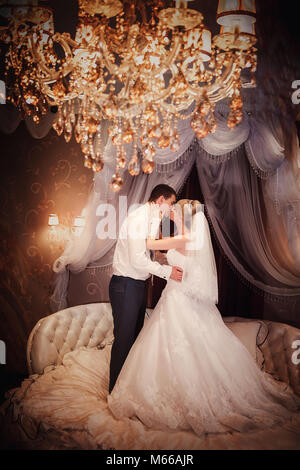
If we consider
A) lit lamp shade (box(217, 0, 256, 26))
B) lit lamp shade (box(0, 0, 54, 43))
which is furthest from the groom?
lit lamp shade (box(0, 0, 54, 43))

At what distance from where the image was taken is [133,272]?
9.59ft

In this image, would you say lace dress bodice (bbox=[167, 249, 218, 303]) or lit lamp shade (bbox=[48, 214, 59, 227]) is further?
lit lamp shade (bbox=[48, 214, 59, 227])

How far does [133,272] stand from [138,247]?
8.6 inches

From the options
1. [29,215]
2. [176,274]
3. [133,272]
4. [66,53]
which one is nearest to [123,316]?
[133,272]

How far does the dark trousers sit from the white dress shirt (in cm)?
8

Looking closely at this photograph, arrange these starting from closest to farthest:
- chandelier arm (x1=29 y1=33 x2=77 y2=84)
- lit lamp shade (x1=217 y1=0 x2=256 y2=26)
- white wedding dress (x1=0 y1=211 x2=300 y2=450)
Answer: lit lamp shade (x1=217 y1=0 x2=256 y2=26)
chandelier arm (x1=29 y1=33 x2=77 y2=84)
white wedding dress (x1=0 y1=211 x2=300 y2=450)

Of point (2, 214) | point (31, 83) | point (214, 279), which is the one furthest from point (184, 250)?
point (2, 214)

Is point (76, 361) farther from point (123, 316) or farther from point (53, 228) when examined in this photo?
point (53, 228)

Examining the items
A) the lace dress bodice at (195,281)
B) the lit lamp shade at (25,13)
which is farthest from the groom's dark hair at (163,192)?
the lit lamp shade at (25,13)

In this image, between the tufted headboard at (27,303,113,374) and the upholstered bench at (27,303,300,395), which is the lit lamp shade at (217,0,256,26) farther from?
the tufted headboard at (27,303,113,374)

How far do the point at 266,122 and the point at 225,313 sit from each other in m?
1.89

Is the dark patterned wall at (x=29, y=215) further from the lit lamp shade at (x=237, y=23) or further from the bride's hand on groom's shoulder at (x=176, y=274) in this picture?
the lit lamp shade at (x=237, y=23)

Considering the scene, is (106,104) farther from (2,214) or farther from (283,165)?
(2,214)

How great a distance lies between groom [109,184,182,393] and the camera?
2852 mm
